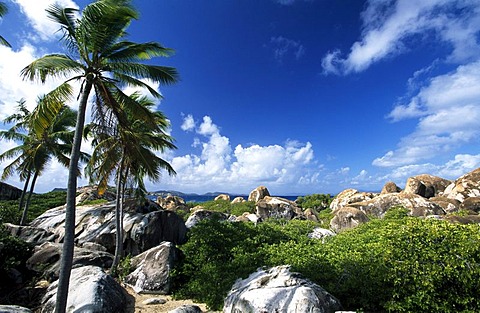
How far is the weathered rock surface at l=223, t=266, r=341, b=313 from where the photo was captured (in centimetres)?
516

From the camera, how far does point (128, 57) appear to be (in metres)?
8.48

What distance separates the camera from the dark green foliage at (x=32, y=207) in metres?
18.6

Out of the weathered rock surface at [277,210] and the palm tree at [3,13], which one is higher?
the palm tree at [3,13]

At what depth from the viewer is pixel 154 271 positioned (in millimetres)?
10398

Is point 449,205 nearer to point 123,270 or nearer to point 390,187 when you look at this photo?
point 390,187

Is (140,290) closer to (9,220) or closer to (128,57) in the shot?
(128,57)

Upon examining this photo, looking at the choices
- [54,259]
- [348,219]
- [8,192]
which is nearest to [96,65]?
[54,259]

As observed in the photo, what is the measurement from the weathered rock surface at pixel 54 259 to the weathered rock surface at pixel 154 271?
206cm

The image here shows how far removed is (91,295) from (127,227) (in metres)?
7.52

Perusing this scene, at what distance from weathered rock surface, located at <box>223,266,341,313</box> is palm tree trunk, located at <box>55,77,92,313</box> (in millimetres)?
4384

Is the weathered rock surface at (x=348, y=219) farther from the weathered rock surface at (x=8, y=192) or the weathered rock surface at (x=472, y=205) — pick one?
the weathered rock surface at (x=8, y=192)

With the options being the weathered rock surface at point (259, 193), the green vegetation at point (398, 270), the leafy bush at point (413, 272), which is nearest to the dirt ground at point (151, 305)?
the green vegetation at point (398, 270)

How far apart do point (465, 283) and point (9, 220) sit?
26040 mm

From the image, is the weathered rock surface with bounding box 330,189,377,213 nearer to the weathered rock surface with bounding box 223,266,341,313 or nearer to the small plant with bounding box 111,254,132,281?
the small plant with bounding box 111,254,132,281
